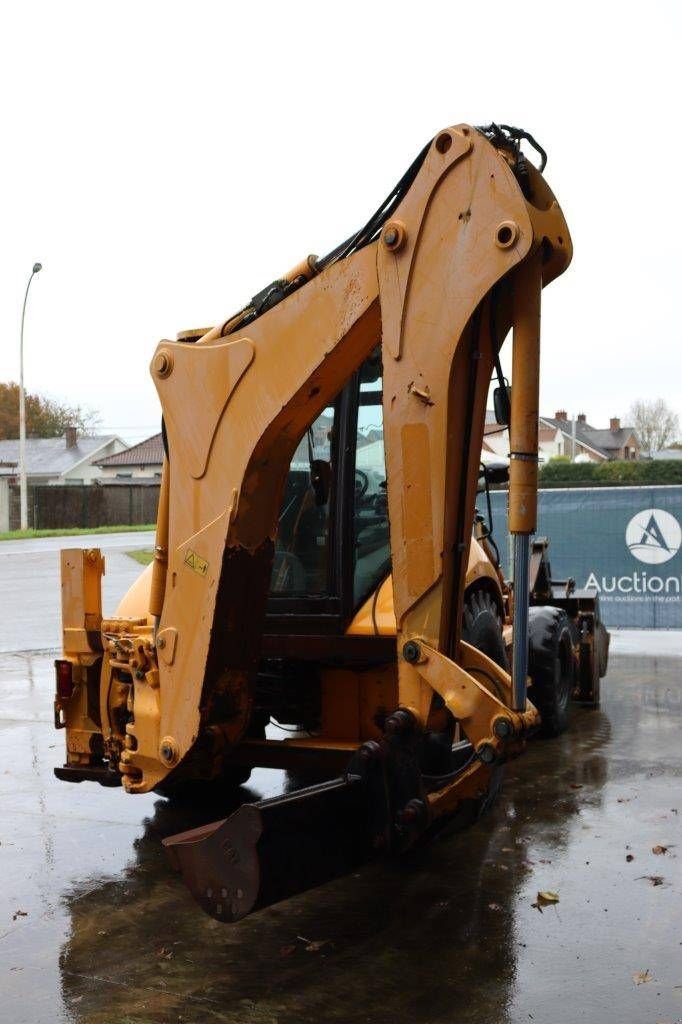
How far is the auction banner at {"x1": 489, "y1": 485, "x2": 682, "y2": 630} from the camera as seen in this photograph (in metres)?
13.5

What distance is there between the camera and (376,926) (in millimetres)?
4883

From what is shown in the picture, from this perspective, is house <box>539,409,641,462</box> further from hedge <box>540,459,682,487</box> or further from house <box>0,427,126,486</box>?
hedge <box>540,459,682,487</box>

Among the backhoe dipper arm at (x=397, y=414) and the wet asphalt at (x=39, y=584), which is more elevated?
the backhoe dipper arm at (x=397, y=414)

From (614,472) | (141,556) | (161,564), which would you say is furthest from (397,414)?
(614,472)

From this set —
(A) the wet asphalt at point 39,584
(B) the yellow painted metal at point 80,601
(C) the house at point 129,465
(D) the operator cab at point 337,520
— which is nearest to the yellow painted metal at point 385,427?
(B) the yellow painted metal at point 80,601

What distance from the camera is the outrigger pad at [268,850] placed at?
387 cm

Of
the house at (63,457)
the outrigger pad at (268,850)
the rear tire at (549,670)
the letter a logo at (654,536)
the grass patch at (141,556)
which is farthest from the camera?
the house at (63,457)

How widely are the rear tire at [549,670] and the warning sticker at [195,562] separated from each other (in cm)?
423

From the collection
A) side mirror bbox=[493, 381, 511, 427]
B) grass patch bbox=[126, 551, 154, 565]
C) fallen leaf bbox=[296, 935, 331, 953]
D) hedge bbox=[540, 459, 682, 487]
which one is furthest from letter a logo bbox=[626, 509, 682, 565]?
hedge bbox=[540, 459, 682, 487]

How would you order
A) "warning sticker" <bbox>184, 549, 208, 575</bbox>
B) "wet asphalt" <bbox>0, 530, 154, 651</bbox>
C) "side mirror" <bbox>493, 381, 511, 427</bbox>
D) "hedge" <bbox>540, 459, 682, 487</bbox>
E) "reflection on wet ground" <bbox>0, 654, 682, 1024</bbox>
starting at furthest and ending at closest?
"hedge" <bbox>540, 459, 682, 487</bbox>
"wet asphalt" <bbox>0, 530, 154, 651</bbox>
"warning sticker" <bbox>184, 549, 208, 575</bbox>
"side mirror" <bbox>493, 381, 511, 427</bbox>
"reflection on wet ground" <bbox>0, 654, 682, 1024</bbox>

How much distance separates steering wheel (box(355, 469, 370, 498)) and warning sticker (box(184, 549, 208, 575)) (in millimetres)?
1259

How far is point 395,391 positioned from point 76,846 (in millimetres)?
3268

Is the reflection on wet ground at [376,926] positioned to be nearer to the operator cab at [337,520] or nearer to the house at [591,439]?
the operator cab at [337,520]

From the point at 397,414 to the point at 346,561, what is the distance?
1.47 metres
